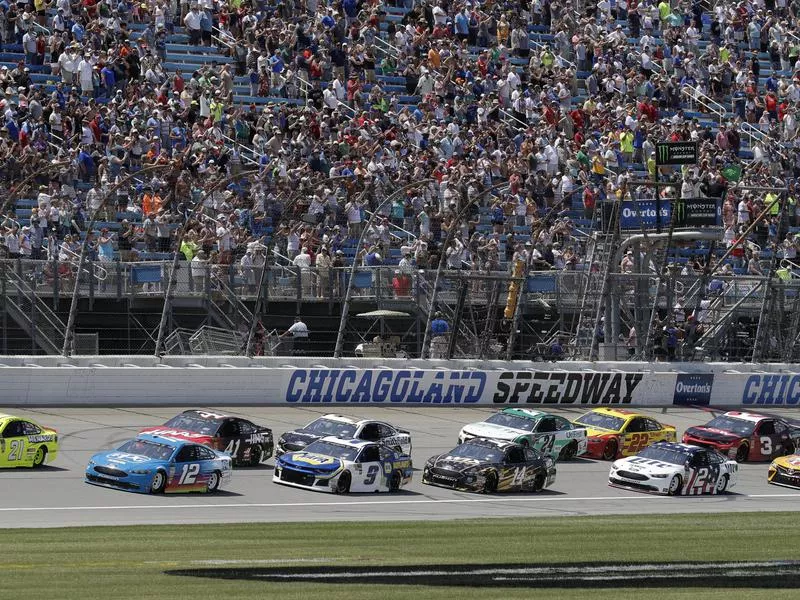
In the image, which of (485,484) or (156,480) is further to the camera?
(485,484)

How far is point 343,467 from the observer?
30.2 m

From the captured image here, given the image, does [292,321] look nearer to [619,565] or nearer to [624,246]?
[624,246]

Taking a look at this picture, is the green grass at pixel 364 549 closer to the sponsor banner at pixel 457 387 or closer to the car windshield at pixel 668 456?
the car windshield at pixel 668 456

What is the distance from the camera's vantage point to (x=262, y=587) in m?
19.6

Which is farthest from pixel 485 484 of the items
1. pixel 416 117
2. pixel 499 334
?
pixel 416 117

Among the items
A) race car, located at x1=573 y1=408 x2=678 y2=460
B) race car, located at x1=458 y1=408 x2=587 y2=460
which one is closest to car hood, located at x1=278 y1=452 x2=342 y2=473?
race car, located at x1=458 y1=408 x2=587 y2=460

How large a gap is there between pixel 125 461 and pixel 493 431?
31.5ft

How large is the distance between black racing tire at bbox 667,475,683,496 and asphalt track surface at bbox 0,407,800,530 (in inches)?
9.8

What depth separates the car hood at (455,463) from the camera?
3161 centimetres

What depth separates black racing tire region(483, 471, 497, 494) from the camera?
31638mm

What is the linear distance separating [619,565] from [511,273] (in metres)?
17.6

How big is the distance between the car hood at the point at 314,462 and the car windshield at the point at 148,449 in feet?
7.99

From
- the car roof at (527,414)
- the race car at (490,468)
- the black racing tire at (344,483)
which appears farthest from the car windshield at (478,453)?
the car roof at (527,414)

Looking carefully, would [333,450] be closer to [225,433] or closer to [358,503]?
[358,503]
